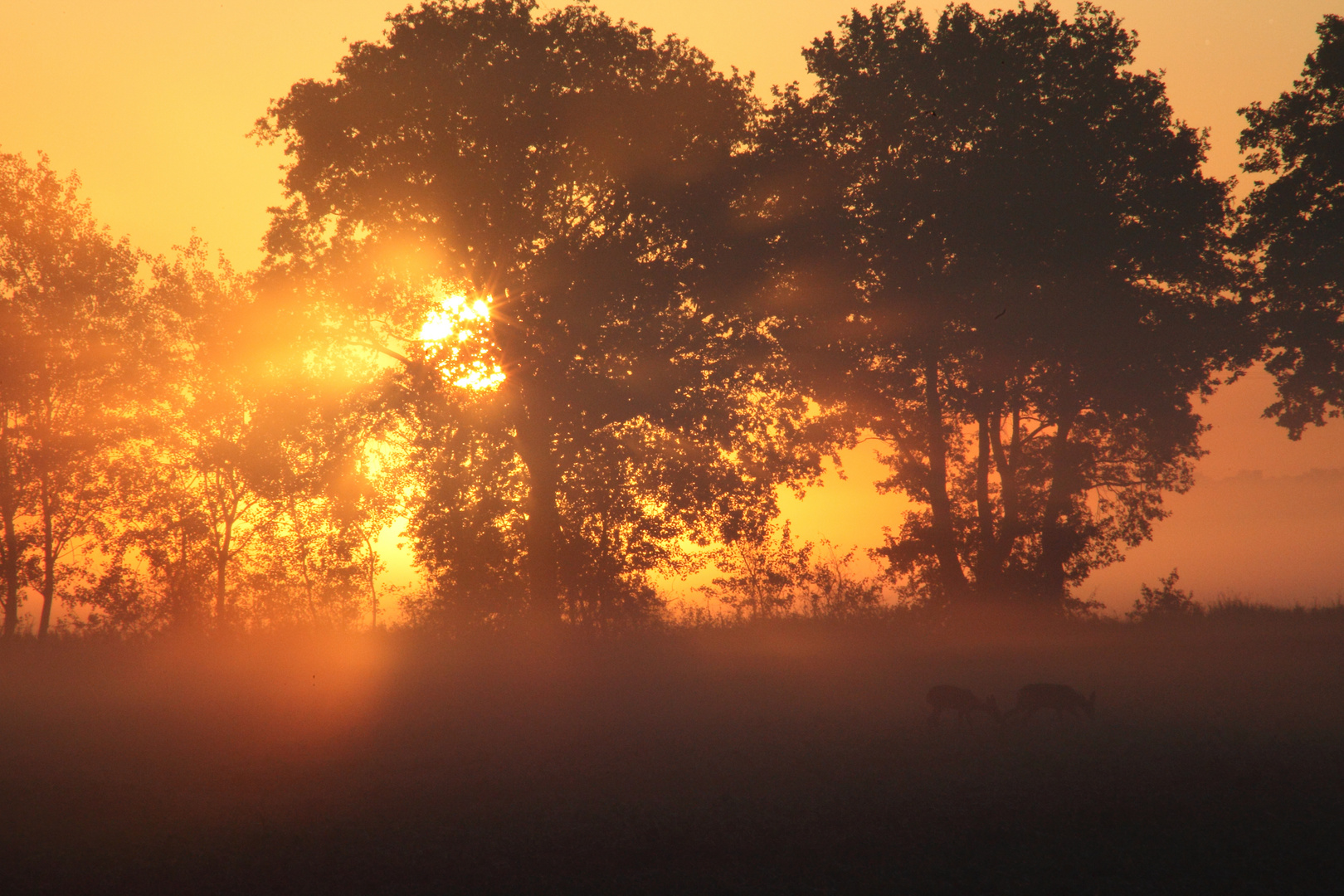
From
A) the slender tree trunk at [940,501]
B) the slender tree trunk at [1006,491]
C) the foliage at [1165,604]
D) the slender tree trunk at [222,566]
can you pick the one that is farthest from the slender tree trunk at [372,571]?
the foliage at [1165,604]

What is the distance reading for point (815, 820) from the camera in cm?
952

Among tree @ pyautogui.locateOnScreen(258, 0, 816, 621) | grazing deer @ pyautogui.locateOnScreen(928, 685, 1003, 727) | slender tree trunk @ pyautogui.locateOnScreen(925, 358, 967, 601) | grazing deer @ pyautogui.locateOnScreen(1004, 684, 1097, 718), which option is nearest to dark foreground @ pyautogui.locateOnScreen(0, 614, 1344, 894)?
grazing deer @ pyautogui.locateOnScreen(928, 685, 1003, 727)

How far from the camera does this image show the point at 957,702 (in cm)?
1361

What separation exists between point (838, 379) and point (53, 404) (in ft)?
84.9

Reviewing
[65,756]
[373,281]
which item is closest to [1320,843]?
[65,756]

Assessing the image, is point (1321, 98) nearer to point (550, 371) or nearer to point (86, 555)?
point (550, 371)

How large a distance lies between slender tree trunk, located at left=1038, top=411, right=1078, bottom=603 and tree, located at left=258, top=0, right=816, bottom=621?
29.7 feet

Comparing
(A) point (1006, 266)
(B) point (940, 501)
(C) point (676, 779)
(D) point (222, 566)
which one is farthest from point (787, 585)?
(D) point (222, 566)

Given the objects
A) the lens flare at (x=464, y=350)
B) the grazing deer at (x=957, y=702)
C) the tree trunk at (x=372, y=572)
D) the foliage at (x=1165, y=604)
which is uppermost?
the lens flare at (x=464, y=350)

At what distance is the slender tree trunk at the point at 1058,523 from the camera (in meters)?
26.4

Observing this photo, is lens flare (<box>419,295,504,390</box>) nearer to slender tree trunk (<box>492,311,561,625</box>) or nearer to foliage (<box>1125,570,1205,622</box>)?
slender tree trunk (<box>492,311,561,625</box>)

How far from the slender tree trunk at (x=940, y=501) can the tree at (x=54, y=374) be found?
26.6 meters

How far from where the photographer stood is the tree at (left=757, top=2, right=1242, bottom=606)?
25.1m

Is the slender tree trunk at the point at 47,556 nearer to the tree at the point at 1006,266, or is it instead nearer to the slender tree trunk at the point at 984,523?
the tree at the point at 1006,266
